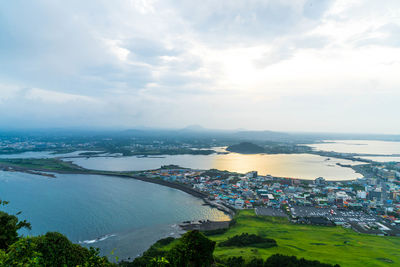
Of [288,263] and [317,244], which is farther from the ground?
[288,263]

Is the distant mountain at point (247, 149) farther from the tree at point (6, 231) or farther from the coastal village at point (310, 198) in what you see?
the tree at point (6, 231)

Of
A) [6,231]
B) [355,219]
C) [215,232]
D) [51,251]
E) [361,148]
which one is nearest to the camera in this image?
[51,251]

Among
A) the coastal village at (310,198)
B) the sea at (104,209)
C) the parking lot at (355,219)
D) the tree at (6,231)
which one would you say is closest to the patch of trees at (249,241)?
the coastal village at (310,198)

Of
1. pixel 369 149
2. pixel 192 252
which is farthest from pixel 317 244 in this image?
pixel 369 149

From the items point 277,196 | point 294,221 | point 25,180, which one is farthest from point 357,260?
point 25,180

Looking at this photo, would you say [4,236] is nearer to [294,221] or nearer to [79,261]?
[79,261]

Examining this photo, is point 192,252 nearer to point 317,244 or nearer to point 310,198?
point 317,244

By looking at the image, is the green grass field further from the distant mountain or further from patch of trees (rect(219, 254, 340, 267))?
the distant mountain
